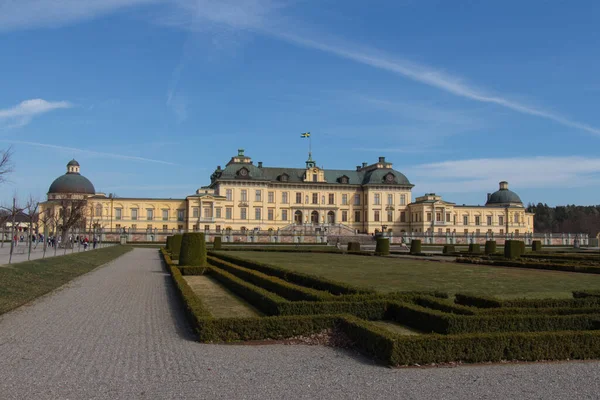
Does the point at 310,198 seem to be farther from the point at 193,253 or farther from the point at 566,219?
the point at 566,219

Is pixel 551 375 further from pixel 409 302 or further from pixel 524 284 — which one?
pixel 524 284

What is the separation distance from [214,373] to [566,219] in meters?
112

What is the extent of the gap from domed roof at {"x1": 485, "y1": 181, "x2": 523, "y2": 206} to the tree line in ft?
68.7

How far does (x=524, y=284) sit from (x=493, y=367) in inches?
395

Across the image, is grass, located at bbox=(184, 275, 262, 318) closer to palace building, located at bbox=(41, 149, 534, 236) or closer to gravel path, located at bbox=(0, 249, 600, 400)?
gravel path, located at bbox=(0, 249, 600, 400)

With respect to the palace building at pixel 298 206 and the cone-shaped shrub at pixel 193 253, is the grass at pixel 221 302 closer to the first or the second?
the cone-shaped shrub at pixel 193 253

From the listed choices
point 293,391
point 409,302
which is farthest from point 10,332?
point 409,302

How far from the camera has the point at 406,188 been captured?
72.1 metres

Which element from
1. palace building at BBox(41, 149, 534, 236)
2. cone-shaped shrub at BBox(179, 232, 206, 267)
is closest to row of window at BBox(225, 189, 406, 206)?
palace building at BBox(41, 149, 534, 236)

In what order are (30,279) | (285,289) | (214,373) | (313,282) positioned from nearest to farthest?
1. (214,373)
2. (285,289)
3. (313,282)
4. (30,279)

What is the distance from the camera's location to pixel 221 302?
12039 millimetres

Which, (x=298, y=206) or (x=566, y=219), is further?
(x=566, y=219)

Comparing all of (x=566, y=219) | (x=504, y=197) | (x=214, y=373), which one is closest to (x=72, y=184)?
(x=504, y=197)

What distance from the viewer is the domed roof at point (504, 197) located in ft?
251
